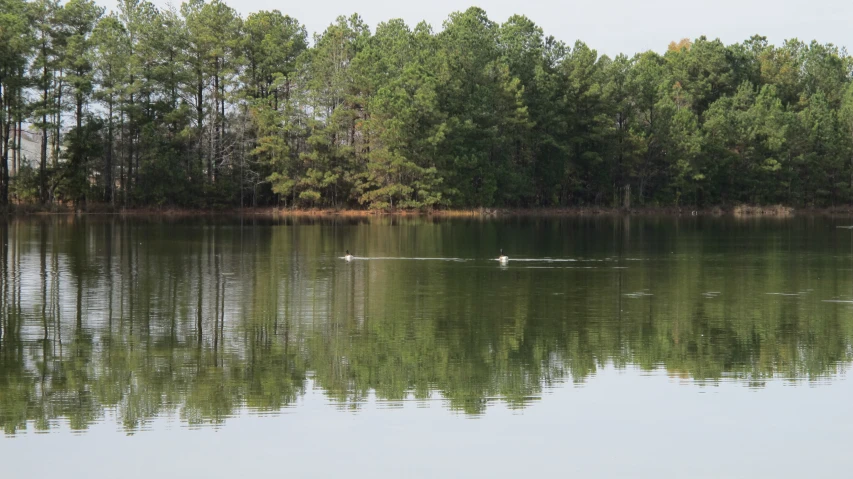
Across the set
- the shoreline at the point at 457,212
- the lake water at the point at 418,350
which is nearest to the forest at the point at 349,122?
the shoreline at the point at 457,212

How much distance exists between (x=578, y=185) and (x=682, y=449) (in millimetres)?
83934

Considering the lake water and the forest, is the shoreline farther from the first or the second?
the lake water

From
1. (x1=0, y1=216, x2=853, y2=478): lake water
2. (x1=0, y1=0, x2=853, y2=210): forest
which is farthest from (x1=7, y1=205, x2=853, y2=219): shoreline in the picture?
(x1=0, y1=216, x2=853, y2=478): lake water

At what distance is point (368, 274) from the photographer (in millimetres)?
31984

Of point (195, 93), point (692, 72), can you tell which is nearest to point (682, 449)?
point (195, 93)

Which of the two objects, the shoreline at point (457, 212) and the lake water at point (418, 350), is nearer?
the lake water at point (418, 350)

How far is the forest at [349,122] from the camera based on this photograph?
76000 millimetres

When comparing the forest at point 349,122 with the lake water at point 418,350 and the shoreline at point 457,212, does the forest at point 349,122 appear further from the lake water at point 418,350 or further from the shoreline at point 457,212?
the lake water at point 418,350

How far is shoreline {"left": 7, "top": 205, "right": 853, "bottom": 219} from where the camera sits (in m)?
77.2

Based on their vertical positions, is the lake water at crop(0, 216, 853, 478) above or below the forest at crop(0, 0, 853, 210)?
below

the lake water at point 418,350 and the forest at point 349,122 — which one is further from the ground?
the forest at point 349,122

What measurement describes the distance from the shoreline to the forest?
2.93 feet

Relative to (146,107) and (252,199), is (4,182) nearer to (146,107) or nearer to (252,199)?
(146,107)

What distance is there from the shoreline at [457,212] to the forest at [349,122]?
89 centimetres
